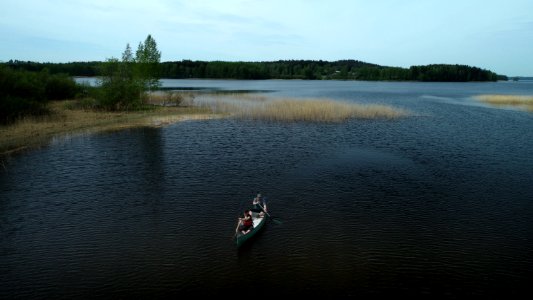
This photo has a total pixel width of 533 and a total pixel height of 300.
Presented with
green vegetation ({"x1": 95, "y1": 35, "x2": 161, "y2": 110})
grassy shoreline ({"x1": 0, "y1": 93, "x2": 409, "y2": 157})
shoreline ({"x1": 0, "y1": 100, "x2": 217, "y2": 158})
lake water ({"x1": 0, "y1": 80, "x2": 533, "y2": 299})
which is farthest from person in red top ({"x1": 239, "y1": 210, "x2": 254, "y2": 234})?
green vegetation ({"x1": 95, "y1": 35, "x2": 161, "y2": 110})

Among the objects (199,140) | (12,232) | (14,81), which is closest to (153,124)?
(199,140)

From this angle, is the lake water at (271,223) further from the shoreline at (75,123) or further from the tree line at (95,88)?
the tree line at (95,88)

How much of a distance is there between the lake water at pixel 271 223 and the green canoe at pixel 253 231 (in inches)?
17.9

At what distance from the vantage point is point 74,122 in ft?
171

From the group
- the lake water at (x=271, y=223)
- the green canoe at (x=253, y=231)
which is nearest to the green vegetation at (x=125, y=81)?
the lake water at (x=271, y=223)

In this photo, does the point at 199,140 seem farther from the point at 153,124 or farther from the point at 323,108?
the point at 323,108

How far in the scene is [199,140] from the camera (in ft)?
144

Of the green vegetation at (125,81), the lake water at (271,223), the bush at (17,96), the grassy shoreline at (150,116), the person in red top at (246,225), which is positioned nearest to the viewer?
the lake water at (271,223)

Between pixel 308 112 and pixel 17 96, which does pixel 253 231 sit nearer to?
pixel 308 112

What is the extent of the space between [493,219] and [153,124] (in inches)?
1715

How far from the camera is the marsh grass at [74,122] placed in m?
41.7

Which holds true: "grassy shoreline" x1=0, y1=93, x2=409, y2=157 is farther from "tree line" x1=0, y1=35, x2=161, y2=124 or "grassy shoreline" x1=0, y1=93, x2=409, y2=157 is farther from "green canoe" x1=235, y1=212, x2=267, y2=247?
"green canoe" x1=235, y1=212, x2=267, y2=247

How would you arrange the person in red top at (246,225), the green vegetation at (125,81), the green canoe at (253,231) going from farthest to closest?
the green vegetation at (125,81) → the person in red top at (246,225) → the green canoe at (253,231)

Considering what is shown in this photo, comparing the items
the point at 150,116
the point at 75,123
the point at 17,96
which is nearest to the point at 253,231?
the point at 75,123
